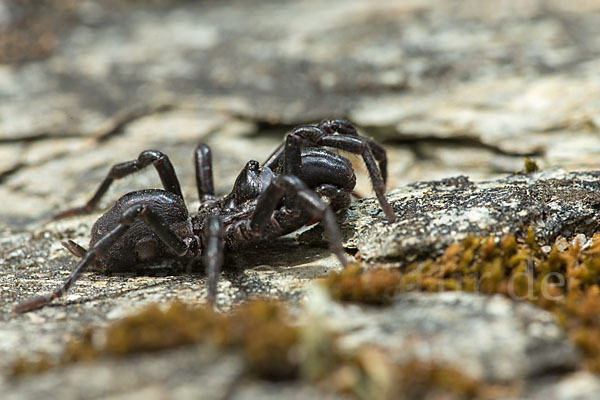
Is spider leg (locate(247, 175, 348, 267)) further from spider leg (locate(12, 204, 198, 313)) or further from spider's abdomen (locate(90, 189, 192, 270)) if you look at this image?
spider's abdomen (locate(90, 189, 192, 270))

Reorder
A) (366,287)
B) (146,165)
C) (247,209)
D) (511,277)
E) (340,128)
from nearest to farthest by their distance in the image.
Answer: (366,287)
(511,277)
(247,209)
(340,128)
(146,165)

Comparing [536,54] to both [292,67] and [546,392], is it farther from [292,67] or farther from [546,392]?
[546,392]

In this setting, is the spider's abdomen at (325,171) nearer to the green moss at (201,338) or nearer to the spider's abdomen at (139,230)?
the spider's abdomen at (139,230)

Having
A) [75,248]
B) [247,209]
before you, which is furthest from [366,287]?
[75,248]

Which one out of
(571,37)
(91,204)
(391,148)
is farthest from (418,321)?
(571,37)

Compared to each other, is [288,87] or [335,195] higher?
[288,87]

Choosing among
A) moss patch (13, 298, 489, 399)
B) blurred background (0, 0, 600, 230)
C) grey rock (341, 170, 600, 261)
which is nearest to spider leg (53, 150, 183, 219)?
blurred background (0, 0, 600, 230)

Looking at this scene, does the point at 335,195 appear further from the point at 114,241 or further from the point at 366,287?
the point at 114,241
